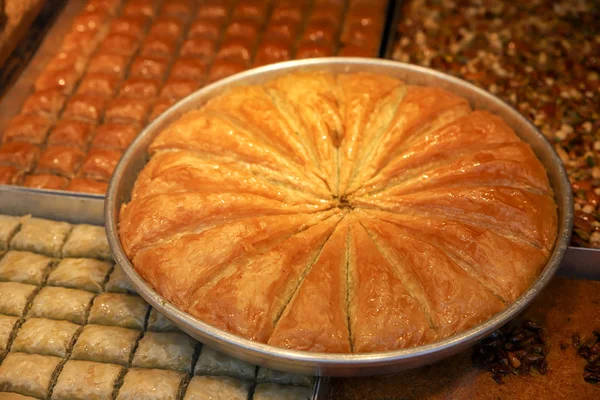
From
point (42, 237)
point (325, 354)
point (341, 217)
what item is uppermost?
point (341, 217)

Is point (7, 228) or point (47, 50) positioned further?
point (47, 50)

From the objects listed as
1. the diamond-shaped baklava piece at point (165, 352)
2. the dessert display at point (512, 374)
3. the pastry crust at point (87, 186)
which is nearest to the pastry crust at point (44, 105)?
the pastry crust at point (87, 186)

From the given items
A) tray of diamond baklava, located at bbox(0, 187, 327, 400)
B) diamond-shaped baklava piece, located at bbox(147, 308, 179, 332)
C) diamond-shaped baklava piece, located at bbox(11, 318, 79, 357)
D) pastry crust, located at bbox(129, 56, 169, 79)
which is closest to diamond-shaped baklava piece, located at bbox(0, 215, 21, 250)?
tray of diamond baklava, located at bbox(0, 187, 327, 400)

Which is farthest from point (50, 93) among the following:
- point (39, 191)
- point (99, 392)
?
A: point (99, 392)

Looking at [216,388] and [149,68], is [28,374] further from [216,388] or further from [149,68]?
[149,68]

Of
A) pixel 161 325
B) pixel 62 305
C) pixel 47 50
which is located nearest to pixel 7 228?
pixel 62 305
